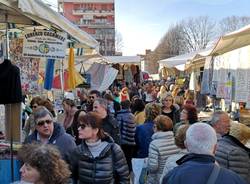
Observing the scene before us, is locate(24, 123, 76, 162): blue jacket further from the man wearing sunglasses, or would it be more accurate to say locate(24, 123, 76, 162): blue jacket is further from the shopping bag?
the shopping bag

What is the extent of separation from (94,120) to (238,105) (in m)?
5.14

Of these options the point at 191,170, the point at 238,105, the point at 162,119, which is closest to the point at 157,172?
the point at 162,119

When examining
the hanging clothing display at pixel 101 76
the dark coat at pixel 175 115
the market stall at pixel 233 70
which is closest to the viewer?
the market stall at pixel 233 70

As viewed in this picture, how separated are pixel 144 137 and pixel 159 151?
178cm

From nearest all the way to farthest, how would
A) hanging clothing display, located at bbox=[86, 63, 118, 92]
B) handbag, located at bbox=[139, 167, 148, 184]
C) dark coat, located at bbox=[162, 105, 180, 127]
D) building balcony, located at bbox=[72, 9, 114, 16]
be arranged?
handbag, located at bbox=[139, 167, 148, 184]
dark coat, located at bbox=[162, 105, 180, 127]
hanging clothing display, located at bbox=[86, 63, 118, 92]
building balcony, located at bbox=[72, 9, 114, 16]

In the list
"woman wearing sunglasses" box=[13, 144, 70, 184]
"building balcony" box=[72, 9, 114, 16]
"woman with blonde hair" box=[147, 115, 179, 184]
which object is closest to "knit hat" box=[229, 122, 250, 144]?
"woman with blonde hair" box=[147, 115, 179, 184]

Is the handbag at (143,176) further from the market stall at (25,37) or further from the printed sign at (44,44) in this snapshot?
the printed sign at (44,44)

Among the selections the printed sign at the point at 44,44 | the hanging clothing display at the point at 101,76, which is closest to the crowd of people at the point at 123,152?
the printed sign at the point at 44,44

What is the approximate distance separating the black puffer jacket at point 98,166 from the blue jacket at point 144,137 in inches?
99.0

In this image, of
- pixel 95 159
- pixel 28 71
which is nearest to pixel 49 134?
pixel 95 159

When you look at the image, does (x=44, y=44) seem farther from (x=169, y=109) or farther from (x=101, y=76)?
(x=101, y=76)

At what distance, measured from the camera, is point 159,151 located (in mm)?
5254

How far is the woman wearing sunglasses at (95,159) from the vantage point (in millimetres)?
4336

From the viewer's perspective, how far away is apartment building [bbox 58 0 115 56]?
6525 centimetres
